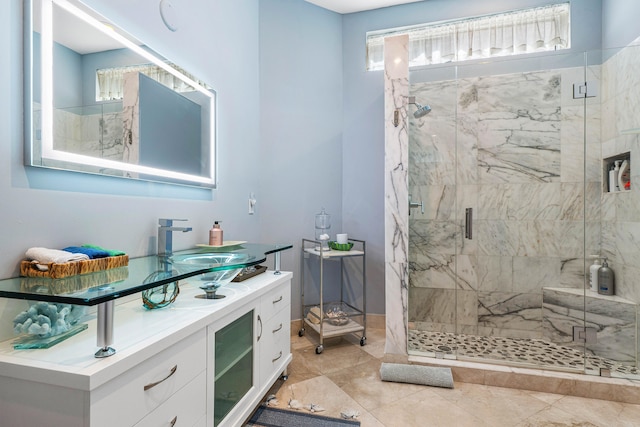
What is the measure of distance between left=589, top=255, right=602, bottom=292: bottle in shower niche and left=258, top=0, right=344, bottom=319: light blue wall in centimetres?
196

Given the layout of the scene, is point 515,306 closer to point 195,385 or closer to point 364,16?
point 195,385

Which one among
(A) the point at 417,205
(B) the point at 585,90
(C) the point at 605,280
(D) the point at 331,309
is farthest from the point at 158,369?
(B) the point at 585,90

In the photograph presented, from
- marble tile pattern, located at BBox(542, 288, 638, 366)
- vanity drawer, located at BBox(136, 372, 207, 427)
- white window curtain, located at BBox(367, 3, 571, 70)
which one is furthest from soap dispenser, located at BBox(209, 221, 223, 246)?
marble tile pattern, located at BBox(542, 288, 638, 366)

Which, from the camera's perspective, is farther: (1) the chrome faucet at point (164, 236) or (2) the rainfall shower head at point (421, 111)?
(2) the rainfall shower head at point (421, 111)

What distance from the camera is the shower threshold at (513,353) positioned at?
196 cm

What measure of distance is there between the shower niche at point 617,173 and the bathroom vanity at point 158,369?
8.16ft

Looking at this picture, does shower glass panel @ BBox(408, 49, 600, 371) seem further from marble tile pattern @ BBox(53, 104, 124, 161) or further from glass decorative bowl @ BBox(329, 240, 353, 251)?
marble tile pattern @ BBox(53, 104, 124, 161)

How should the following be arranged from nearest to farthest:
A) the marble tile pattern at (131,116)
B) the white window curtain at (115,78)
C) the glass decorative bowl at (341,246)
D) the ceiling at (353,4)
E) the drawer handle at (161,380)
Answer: the drawer handle at (161,380)
the white window curtain at (115,78)
the marble tile pattern at (131,116)
the glass decorative bowl at (341,246)
the ceiling at (353,4)

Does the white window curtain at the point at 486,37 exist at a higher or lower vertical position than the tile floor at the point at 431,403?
higher

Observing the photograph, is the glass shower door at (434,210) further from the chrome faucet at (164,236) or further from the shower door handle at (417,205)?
the chrome faucet at (164,236)

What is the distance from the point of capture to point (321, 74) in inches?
116

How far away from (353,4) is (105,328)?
124 inches

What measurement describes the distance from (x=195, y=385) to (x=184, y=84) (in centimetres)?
148

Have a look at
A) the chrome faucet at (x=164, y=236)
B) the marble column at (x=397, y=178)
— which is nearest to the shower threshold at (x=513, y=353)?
the marble column at (x=397, y=178)
